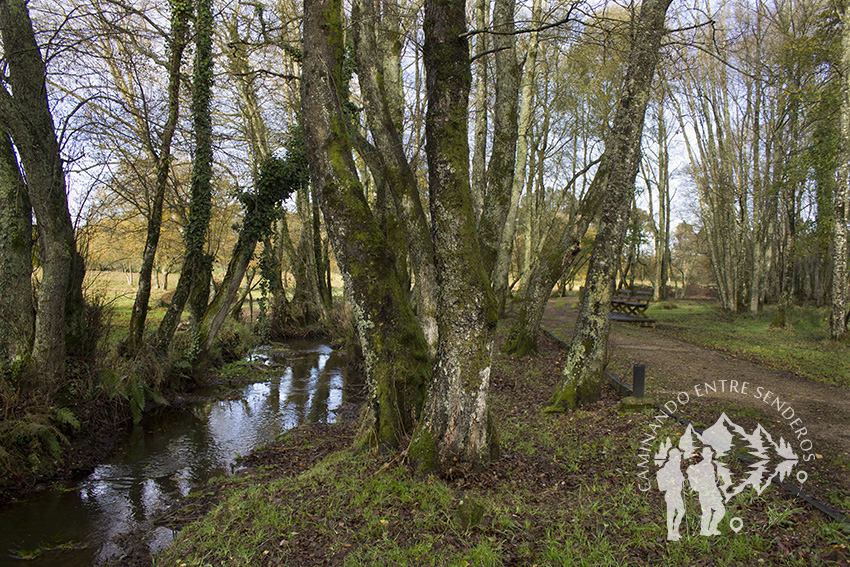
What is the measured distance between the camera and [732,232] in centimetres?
2209

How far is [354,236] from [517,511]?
2840 millimetres

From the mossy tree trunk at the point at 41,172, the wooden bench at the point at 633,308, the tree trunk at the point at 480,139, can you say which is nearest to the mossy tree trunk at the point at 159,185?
the mossy tree trunk at the point at 41,172

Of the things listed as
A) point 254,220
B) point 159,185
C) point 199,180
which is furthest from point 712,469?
point 199,180

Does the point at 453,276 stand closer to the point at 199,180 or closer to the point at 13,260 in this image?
the point at 13,260

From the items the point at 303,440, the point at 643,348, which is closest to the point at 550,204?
the point at 643,348

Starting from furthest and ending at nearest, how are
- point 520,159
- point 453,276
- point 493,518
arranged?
point 520,159 → point 453,276 → point 493,518

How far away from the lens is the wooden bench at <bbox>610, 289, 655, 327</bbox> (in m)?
16.0

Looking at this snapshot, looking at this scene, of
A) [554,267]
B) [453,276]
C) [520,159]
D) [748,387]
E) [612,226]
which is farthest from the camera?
[520,159]

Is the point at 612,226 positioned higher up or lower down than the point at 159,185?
lower down

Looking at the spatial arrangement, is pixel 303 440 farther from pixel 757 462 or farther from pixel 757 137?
pixel 757 137

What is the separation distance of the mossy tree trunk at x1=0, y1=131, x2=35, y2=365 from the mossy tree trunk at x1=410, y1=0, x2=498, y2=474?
19.1 ft

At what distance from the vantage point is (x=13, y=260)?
6289 mm

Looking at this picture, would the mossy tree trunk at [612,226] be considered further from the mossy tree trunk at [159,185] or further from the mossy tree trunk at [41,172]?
the mossy tree trunk at [159,185]

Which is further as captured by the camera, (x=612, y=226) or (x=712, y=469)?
(x=612, y=226)
